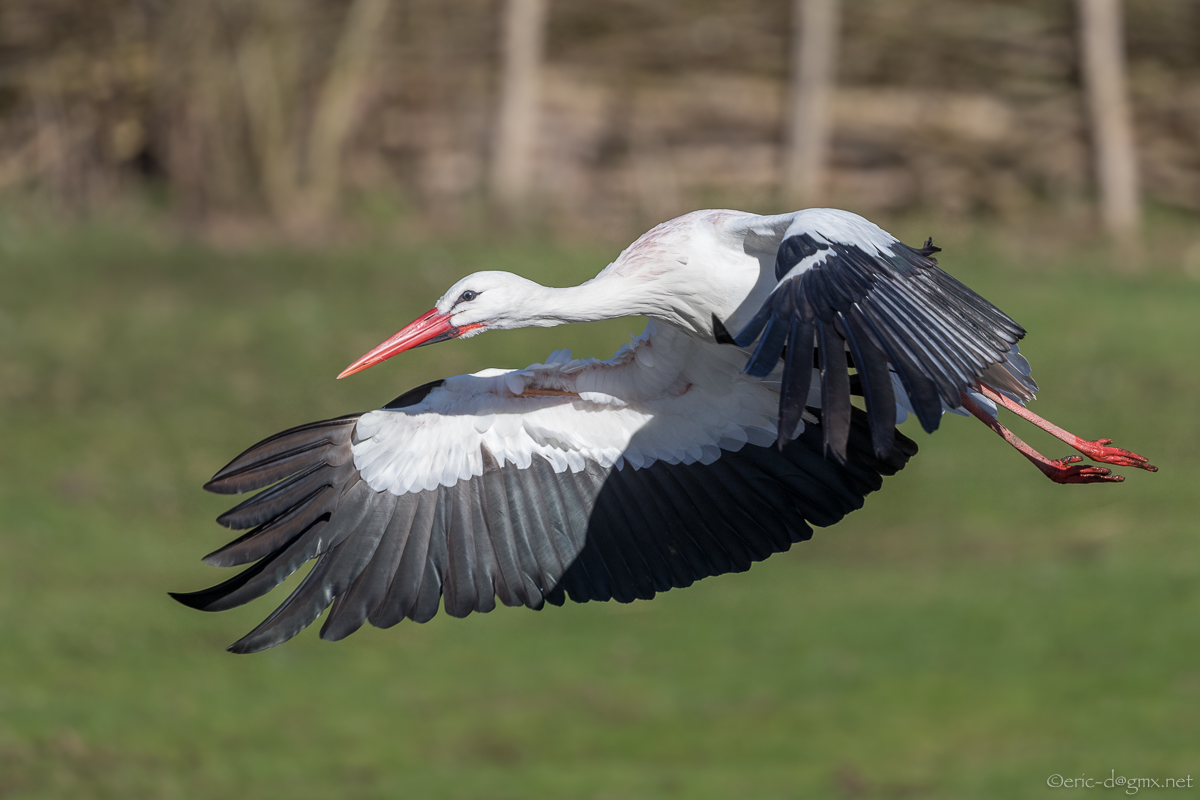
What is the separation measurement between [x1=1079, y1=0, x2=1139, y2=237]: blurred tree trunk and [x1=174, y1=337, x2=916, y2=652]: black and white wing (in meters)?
15.2

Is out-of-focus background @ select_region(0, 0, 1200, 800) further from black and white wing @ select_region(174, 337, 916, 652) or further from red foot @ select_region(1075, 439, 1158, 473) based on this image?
red foot @ select_region(1075, 439, 1158, 473)

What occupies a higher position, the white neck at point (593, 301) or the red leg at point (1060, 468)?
the white neck at point (593, 301)

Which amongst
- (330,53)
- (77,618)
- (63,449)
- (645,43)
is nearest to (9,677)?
(77,618)

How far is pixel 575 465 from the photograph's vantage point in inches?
265

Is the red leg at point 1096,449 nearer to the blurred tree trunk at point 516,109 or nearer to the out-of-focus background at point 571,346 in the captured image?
the out-of-focus background at point 571,346

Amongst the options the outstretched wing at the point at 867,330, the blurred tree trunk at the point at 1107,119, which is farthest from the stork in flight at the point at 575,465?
the blurred tree trunk at the point at 1107,119

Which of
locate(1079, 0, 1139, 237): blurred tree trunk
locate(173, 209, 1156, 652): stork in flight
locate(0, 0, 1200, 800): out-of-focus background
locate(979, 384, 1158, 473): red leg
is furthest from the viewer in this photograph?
locate(1079, 0, 1139, 237): blurred tree trunk

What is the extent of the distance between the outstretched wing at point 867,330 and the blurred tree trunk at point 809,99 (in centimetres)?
1520

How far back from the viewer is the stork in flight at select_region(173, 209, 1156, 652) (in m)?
6.14

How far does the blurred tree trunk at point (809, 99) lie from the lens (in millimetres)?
20578

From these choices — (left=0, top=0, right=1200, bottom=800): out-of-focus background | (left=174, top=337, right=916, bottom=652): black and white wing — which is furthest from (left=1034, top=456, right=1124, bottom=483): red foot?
(left=0, top=0, right=1200, bottom=800): out-of-focus background

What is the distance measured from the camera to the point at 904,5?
21656 mm

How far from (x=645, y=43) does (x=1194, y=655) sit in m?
11.7

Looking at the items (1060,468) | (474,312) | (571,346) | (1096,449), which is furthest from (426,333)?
(571,346)
